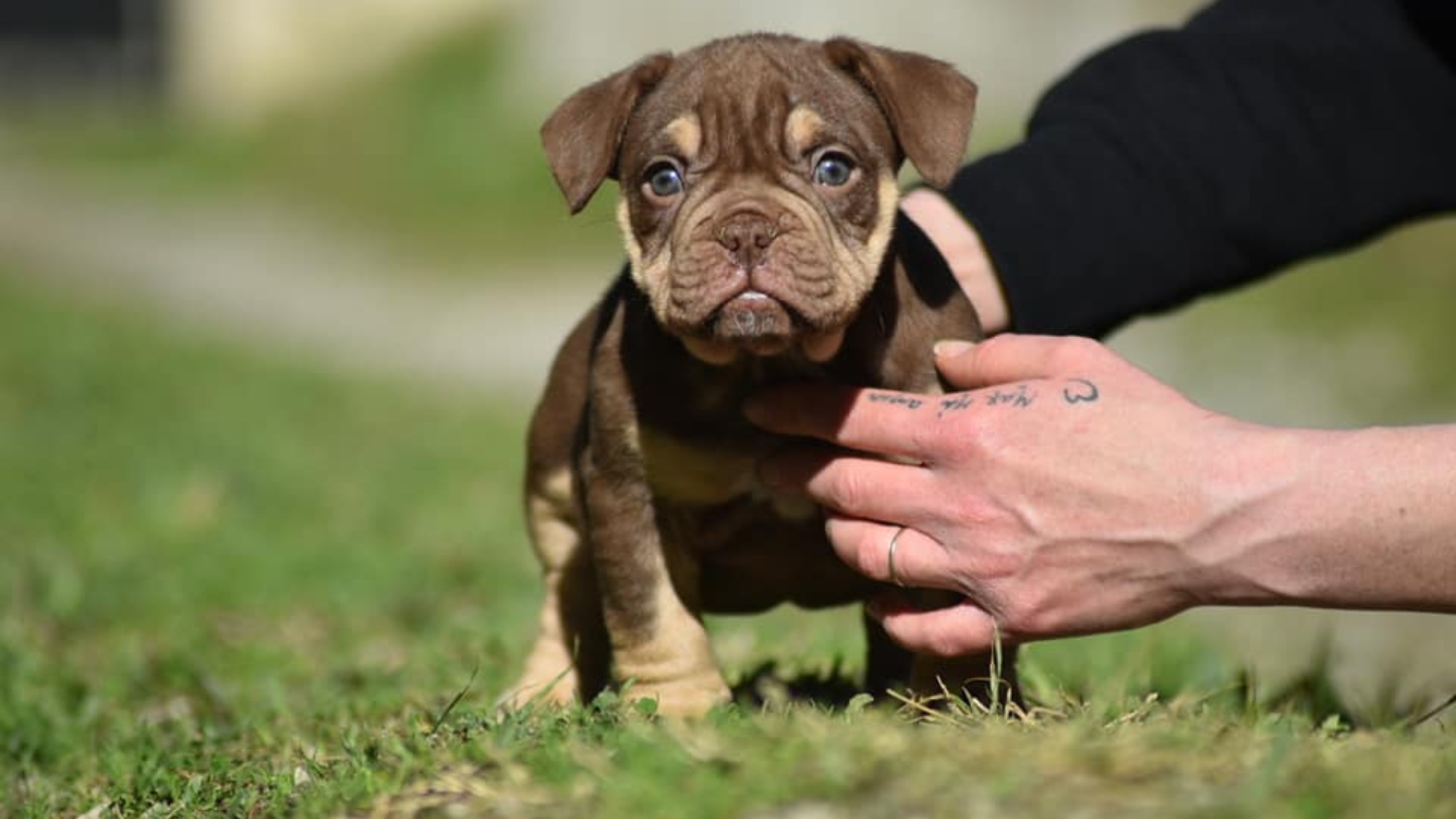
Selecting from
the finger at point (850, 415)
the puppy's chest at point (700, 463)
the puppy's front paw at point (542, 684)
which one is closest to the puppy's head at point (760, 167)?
the finger at point (850, 415)

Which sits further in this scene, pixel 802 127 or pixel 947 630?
pixel 802 127

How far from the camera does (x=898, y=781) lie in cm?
264

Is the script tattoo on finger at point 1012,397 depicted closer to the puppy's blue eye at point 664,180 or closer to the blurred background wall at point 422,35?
the puppy's blue eye at point 664,180

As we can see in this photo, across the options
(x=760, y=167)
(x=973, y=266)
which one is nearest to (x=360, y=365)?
(x=973, y=266)

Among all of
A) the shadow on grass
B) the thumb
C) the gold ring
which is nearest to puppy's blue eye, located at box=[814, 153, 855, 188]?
the gold ring

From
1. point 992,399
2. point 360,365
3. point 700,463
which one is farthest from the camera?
point 360,365

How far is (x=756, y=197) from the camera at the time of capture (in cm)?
372

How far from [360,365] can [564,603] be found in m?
9.64

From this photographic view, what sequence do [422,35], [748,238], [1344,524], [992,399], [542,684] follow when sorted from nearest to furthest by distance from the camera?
[1344,524], [748,238], [992,399], [542,684], [422,35]

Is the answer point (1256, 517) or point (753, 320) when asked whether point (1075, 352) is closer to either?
point (1256, 517)

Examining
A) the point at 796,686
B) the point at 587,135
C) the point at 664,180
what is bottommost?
the point at 796,686

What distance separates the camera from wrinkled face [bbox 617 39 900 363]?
3588 mm

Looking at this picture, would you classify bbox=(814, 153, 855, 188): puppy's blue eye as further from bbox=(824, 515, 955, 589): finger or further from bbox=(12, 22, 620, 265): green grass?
bbox=(12, 22, 620, 265): green grass

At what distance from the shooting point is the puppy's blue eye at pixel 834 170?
12.6 ft
